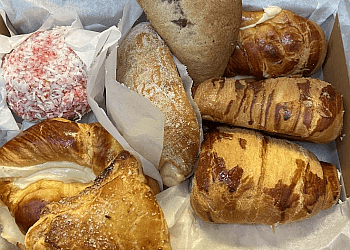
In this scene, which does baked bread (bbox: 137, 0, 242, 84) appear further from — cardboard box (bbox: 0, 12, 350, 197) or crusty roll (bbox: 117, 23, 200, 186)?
cardboard box (bbox: 0, 12, 350, 197)

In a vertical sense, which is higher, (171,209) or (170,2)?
(170,2)

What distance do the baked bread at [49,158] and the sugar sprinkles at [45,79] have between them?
0.09 m

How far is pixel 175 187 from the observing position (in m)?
1.16

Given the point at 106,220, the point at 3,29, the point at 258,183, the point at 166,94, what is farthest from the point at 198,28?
the point at 3,29

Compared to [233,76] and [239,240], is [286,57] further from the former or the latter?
[239,240]

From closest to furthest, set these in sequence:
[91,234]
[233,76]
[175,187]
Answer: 1. [91,234]
2. [175,187]
3. [233,76]

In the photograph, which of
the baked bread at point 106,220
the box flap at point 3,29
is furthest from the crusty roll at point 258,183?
the box flap at point 3,29

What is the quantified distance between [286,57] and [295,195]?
0.41m

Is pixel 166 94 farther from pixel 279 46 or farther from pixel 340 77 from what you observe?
pixel 340 77

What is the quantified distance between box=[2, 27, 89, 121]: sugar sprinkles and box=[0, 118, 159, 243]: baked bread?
3.5 inches

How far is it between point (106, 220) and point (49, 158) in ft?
0.93

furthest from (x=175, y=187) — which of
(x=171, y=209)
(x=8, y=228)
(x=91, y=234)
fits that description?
(x=8, y=228)

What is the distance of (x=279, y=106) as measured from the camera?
1.04m

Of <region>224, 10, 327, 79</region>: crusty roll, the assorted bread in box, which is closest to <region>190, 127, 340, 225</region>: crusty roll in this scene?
the assorted bread in box
